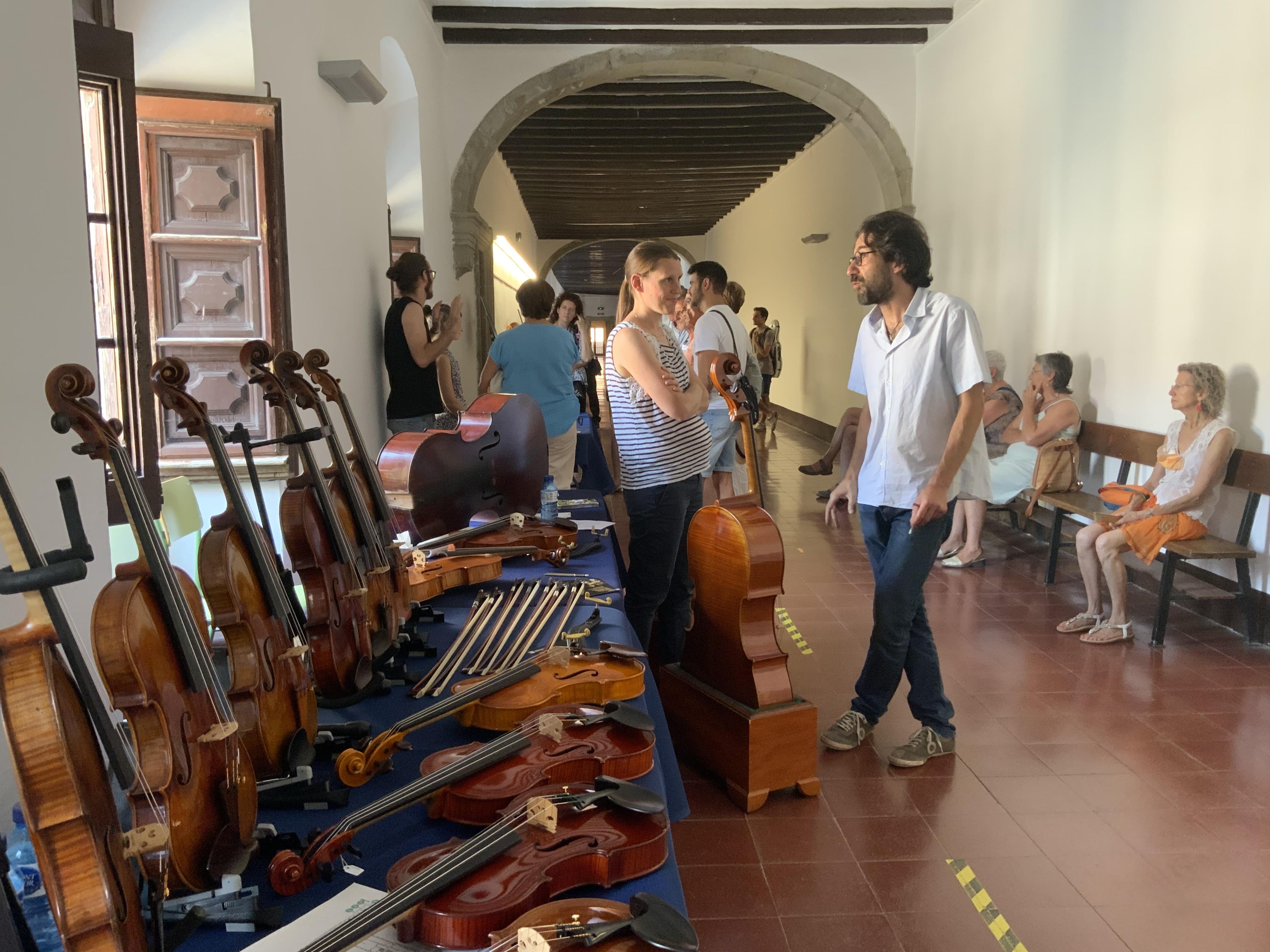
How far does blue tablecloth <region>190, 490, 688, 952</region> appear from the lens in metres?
1.12

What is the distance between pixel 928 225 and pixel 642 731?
25.3 feet

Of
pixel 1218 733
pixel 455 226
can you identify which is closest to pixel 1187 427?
pixel 1218 733

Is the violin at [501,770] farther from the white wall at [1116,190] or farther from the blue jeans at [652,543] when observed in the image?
the white wall at [1116,190]

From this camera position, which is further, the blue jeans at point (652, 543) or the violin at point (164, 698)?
the blue jeans at point (652, 543)

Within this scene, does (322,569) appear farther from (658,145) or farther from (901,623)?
(658,145)

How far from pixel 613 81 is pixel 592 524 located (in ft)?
19.9

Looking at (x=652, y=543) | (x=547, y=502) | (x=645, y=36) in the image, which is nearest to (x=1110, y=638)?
(x=652, y=543)

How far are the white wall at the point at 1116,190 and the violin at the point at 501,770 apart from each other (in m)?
4.01

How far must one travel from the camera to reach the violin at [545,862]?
1.00 meters

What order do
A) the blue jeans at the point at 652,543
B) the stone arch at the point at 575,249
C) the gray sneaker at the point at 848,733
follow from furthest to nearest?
the stone arch at the point at 575,249, the gray sneaker at the point at 848,733, the blue jeans at the point at 652,543

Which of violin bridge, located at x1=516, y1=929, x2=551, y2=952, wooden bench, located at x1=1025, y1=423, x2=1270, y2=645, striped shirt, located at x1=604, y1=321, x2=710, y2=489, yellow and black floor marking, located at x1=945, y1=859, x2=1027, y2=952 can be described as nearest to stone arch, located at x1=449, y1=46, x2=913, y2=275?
wooden bench, located at x1=1025, y1=423, x2=1270, y2=645

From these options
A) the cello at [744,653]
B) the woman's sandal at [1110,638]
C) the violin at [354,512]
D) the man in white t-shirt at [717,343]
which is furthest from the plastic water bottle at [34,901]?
the woman's sandal at [1110,638]

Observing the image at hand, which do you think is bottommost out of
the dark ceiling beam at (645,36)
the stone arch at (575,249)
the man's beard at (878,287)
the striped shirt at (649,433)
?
the striped shirt at (649,433)

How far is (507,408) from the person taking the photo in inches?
115
